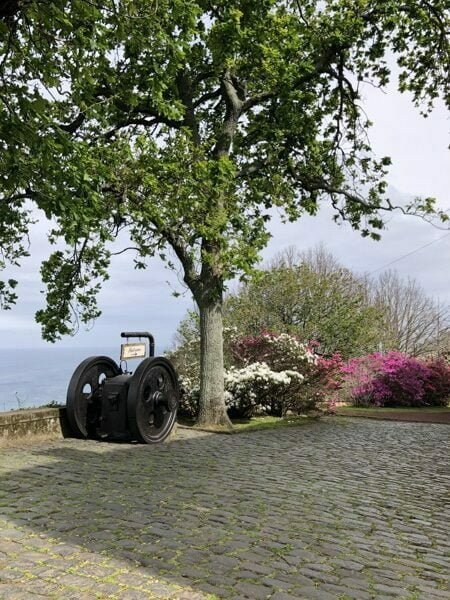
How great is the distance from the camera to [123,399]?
9.20m

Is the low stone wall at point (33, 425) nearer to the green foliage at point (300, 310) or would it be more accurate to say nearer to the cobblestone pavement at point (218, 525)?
the cobblestone pavement at point (218, 525)

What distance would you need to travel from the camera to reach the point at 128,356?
31.7ft

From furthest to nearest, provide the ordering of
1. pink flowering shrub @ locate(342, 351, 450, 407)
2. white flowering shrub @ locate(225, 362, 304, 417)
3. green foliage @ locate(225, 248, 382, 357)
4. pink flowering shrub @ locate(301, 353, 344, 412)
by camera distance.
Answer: green foliage @ locate(225, 248, 382, 357) → pink flowering shrub @ locate(342, 351, 450, 407) → pink flowering shrub @ locate(301, 353, 344, 412) → white flowering shrub @ locate(225, 362, 304, 417)

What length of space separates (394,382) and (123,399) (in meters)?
16.2

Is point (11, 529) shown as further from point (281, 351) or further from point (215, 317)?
point (281, 351)

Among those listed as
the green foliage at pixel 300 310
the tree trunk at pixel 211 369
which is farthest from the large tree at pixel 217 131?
the green foliage at pixel 300 310

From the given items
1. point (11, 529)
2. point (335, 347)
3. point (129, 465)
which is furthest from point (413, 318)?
point (11, 529)

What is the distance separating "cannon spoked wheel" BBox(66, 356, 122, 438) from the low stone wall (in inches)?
7.8

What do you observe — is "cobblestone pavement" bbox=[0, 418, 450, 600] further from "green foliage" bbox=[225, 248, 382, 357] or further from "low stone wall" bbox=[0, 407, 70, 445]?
"green foliage" bbox=[225, 248, 382, 357]

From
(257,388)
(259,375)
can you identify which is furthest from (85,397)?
(257,388)

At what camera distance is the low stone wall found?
855 centimetres

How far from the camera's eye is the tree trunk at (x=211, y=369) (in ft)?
41.0

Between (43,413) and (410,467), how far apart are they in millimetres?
5984

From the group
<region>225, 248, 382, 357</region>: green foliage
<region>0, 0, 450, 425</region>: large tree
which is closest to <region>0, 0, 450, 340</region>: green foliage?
<region>0, 0, 450, 425</region>: large tree
